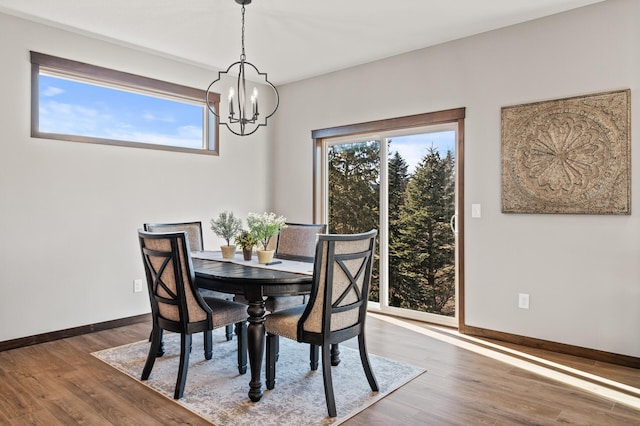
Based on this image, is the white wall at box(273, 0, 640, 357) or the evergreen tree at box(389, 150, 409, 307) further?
the evergreen tree at box(389, 150, 409, 307)

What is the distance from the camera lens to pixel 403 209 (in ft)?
14.8

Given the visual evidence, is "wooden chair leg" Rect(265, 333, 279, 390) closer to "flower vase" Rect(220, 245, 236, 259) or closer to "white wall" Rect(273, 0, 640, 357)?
"flower vase" Rect(220, 245, 236, 259)

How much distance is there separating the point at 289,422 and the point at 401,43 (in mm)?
3343

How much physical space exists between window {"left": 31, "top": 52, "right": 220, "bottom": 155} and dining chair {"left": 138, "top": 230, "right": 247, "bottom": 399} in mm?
1862

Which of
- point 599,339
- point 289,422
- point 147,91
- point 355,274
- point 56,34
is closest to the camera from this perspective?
point 289,422

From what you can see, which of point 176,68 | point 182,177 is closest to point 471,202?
point 182,177

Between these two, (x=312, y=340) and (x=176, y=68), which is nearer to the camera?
(x=312, y=340)

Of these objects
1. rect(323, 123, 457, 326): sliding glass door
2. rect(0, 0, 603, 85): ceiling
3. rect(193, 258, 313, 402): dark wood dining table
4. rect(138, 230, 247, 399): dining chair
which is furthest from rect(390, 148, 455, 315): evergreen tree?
rect(138, 230, 247, 399): dining chair

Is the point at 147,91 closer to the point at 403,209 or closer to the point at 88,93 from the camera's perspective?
the point at 88,93

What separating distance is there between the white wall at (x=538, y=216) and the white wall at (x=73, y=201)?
2325 mm

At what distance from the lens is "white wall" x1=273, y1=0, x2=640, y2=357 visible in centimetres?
317

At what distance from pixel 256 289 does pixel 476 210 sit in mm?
2261

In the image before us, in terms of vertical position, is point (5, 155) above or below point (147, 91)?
below

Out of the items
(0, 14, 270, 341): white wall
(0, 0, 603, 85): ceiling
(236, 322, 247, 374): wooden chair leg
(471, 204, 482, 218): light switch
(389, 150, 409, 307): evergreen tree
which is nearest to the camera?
(236, 322, 247, 374): wooden chair leg
